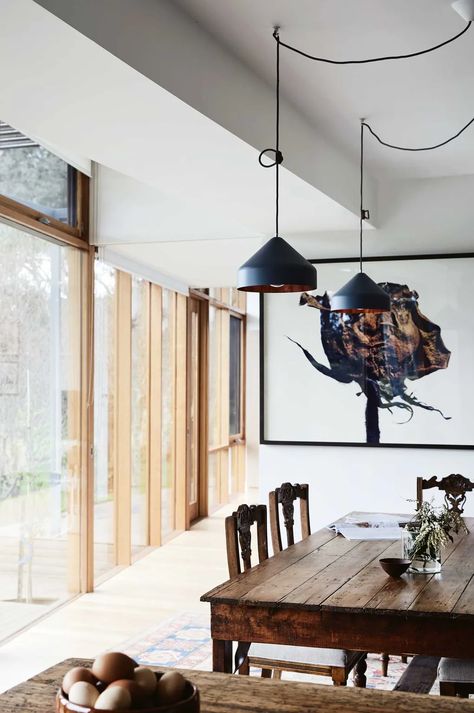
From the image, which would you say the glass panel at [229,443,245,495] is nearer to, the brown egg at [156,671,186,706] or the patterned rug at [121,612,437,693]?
the patterned rug at [121,612,437,693]

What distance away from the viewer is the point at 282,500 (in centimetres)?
422

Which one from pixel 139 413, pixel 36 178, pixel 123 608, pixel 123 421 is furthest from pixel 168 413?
pixel 36 178

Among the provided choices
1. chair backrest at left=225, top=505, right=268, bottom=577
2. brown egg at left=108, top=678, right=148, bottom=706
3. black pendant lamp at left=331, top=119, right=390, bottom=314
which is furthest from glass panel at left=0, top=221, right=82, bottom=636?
brown egg at left=108, top=678, right=148, bottom=706

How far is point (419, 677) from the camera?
3.38 m

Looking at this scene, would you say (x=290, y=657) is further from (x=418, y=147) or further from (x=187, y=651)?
(x=418, y=147)

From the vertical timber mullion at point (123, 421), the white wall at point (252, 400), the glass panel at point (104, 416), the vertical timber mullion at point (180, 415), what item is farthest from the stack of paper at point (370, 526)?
the white wall at point (252, 400)

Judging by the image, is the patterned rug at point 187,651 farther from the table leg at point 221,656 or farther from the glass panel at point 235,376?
the glass panel at point 235,376

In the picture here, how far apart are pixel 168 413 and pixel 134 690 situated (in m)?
6.62

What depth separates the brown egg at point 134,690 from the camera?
51.1 inches

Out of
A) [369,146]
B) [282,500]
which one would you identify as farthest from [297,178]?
[282,500]

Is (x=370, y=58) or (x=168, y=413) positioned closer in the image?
(x=370, y=58)

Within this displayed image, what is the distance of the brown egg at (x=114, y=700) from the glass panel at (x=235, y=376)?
9107 millimetres

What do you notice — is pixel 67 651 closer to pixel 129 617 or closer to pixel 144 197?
pixel 129 617

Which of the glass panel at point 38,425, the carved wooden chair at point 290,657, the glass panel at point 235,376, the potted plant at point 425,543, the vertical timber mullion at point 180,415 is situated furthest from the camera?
the glass panel at point 235,376
